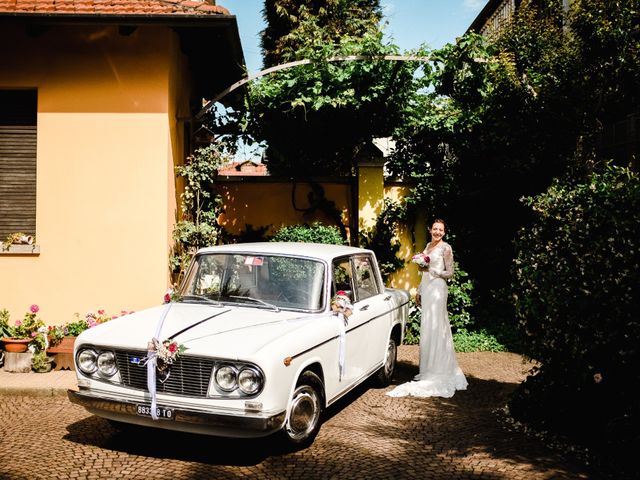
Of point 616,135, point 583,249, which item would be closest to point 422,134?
point 616,135

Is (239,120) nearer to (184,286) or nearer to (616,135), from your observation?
(184,286)

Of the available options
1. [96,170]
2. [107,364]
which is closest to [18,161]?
[96,170]

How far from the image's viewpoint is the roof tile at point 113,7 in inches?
309

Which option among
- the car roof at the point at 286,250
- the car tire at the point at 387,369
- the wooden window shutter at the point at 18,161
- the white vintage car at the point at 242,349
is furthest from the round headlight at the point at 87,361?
the wooden window shutter at the point at 18,161

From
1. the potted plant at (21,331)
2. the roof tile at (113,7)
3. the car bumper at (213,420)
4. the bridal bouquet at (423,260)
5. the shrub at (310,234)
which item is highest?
the roof tile at (113,7)

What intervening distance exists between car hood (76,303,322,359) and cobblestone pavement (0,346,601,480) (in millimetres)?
882

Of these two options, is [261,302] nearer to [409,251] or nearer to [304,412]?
[304,412]

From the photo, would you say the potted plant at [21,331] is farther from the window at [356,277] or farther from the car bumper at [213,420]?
the window at [356,277]

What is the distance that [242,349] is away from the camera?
421 cm

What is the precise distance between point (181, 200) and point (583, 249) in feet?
20.7

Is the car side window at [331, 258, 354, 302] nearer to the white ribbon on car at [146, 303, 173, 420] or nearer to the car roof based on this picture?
the car roof

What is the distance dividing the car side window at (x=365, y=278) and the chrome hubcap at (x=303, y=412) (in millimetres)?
1561

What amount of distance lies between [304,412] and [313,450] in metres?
0.36

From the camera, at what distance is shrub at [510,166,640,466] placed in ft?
15.0
